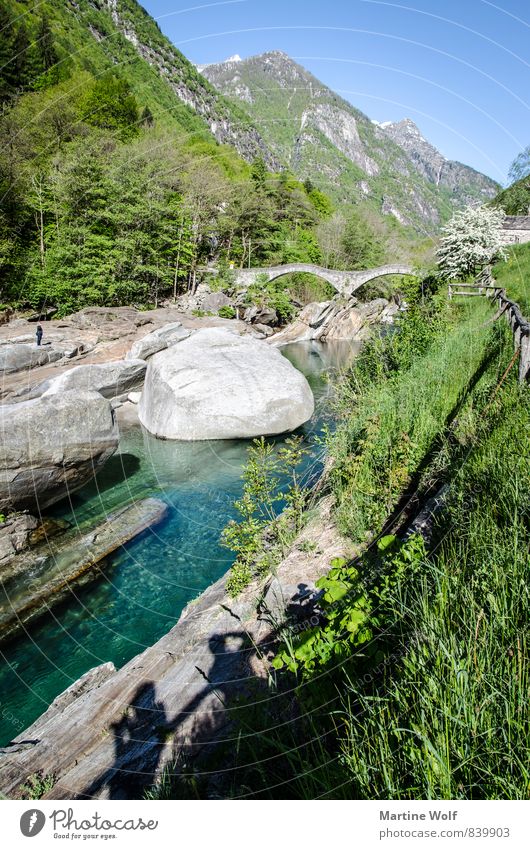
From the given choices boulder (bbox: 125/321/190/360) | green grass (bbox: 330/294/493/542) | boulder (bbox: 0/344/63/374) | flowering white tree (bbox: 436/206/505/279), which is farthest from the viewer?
boulder (bbox: 125/321/190/360)

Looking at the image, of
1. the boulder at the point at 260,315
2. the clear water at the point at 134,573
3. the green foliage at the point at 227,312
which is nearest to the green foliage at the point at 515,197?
the clear water at the point at 134,573

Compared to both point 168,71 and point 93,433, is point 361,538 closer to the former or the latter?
point 93,433

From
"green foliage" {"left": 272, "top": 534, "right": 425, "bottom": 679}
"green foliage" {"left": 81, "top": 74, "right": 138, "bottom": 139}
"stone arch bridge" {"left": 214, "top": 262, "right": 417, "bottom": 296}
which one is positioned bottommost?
"green foliage" {"left": 272, "top": 534, "right": 425, "bottom": 679}

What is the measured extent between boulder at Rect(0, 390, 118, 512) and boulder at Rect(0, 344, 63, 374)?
16.0 feet

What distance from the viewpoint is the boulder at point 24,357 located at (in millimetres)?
10336

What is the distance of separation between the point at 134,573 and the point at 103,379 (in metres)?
6.44

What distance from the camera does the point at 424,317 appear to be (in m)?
8.05

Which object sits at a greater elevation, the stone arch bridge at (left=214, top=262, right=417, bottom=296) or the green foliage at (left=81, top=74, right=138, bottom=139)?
the green foliage at (left=81, top=74, right=138, bottom=139)

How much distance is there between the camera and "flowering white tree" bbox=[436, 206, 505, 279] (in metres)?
9.42

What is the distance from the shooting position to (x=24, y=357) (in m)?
10.9

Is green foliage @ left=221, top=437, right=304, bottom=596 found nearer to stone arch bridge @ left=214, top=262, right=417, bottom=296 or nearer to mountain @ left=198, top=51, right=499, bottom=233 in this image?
mountain @ left=198, top=51, right=499, bottom=233

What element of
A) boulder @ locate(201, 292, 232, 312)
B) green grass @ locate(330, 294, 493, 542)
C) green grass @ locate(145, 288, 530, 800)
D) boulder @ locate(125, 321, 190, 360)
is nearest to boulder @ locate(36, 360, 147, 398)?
boulder @ locate(125, 321, 190, 360)

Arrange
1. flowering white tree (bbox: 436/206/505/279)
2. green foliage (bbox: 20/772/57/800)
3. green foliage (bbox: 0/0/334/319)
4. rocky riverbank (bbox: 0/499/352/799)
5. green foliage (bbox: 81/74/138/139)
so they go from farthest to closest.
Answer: green foliage (bbox: 81/74/138/139), green foliage (bbox: 0/0/334/319), flowering white tree (bbox: 436/206/505/279), green foliage (bbox: 20/772/57/800), rocky riverbank (bbox: 0/499/352/799)
